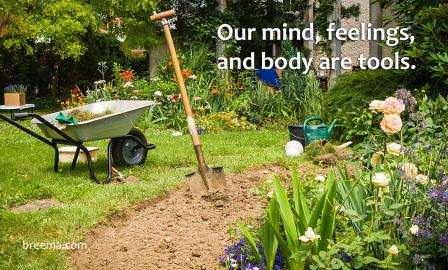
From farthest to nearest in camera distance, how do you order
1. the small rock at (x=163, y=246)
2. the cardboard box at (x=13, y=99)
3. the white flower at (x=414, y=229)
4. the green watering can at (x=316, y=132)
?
1. the cardboard box at (x=13, y=99)
2. the green watering can at (x=316, y=132)
3. the small rock at (x=163, y=246)
4. the white flower at (x=414, y=229)

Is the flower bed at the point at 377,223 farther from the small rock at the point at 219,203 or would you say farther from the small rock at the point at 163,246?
the small rock at the point at 219,203

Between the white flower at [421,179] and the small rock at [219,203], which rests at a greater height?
the white flower at [421,179]

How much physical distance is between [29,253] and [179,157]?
9.96 feet

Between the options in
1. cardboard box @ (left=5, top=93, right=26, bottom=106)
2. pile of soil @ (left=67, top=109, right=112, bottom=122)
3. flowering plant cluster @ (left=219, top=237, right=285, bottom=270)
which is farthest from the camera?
cardboard box @ (left=5, top=93, right=26, bottom=106)

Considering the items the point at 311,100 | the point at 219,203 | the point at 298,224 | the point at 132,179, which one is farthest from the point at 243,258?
the point at 311,100

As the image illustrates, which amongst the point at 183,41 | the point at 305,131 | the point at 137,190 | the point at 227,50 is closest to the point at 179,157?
the point at 305,131

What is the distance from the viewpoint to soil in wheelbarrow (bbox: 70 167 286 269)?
2.95 m

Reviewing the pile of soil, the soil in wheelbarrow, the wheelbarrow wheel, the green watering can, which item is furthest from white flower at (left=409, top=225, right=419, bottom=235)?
the green watering can

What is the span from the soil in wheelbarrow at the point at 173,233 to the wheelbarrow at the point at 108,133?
995 millimetres

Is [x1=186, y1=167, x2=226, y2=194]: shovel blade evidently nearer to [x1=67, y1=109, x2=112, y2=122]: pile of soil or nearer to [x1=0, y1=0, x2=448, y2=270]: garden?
[x1=0, y1=0, x2=448, y2=270]: garden

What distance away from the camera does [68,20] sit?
445 inches

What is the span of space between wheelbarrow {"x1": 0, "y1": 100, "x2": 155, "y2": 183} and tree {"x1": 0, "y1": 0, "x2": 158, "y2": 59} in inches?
240

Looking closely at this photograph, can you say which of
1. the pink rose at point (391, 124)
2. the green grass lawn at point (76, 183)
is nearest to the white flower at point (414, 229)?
the pink rose at point (391, 124)

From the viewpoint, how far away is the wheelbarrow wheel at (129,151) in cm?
545
